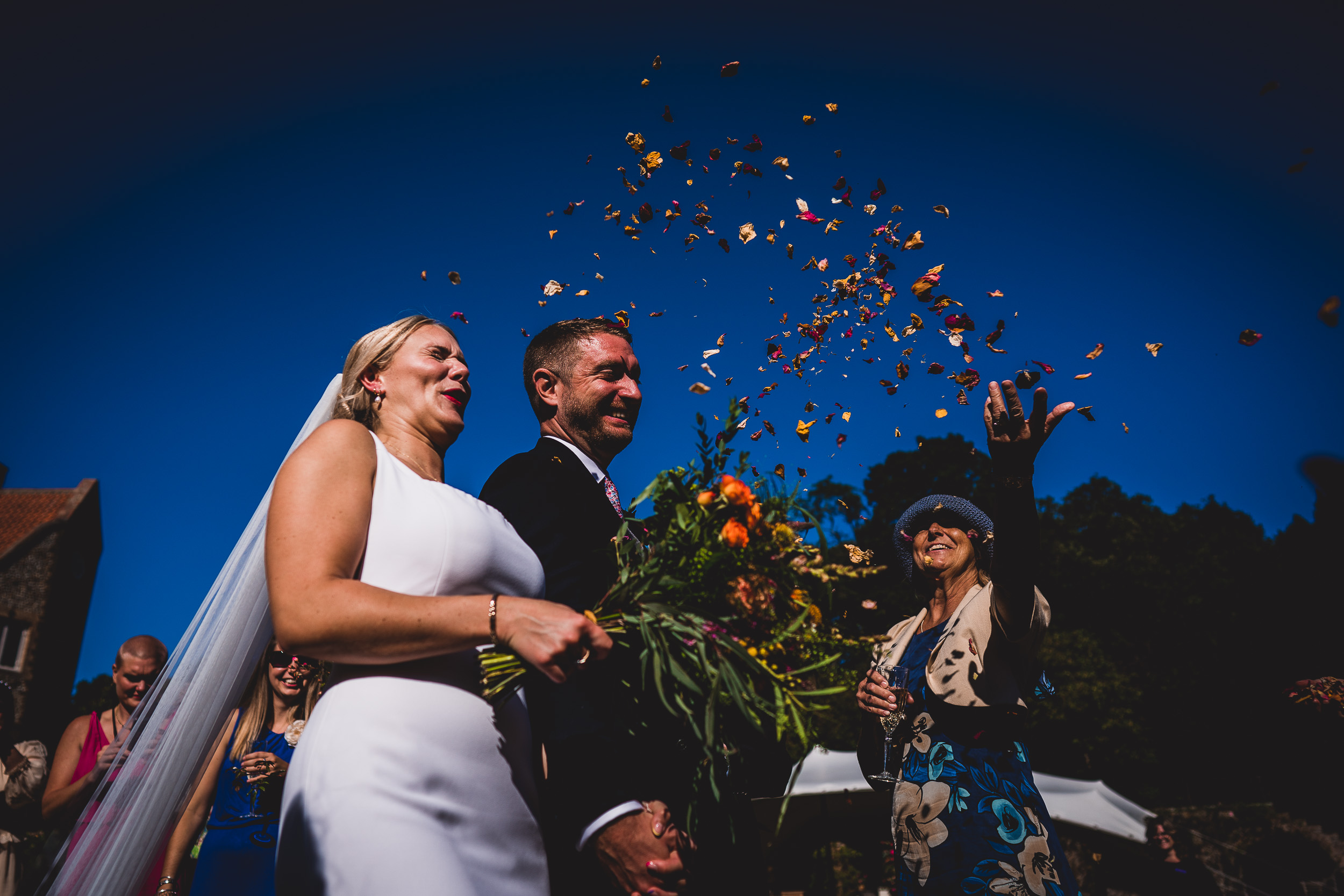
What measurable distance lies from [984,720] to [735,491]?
209 centimetres

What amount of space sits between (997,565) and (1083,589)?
3506cm

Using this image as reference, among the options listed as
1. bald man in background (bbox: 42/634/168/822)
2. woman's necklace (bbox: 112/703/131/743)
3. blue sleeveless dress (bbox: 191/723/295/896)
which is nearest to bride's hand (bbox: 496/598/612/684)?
blue sleeveless dress (bbox: 191/723/295/896)

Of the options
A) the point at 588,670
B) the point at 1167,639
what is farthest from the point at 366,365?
the point at 1167,639

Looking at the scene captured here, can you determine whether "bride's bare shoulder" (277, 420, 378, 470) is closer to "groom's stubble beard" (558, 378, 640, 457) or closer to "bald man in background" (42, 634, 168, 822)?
"groom's stubble beard" (558, 378, 640, 457)

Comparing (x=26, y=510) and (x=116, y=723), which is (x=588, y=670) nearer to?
(x=116, y=723)

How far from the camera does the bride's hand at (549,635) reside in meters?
1.67

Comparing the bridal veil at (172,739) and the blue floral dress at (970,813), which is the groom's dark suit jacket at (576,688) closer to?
the bridal veil at (172,739)

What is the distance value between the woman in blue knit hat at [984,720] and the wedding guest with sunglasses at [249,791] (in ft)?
10.8

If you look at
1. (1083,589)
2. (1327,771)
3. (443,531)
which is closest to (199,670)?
(443,531)

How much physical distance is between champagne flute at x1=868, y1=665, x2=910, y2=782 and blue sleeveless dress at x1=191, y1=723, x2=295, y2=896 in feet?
11.4

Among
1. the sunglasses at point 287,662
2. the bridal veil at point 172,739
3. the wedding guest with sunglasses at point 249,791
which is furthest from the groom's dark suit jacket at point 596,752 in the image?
the sunglasses at point 287,662

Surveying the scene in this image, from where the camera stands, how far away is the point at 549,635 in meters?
1.69

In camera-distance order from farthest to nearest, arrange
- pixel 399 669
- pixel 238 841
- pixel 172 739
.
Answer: pixel 238 841, pixel 172 739, pixel 399 669

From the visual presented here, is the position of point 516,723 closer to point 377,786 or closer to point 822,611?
point 377,786
